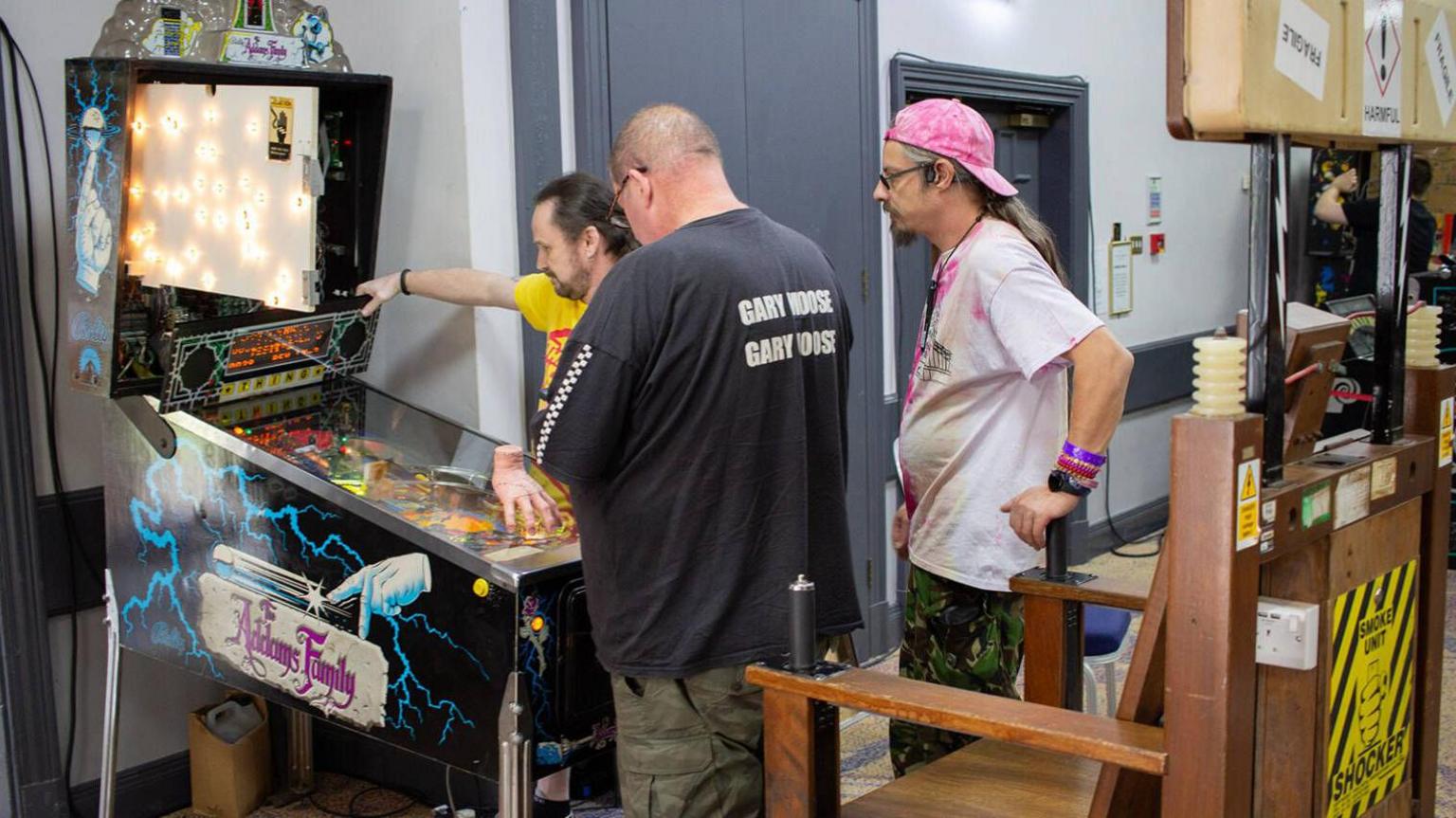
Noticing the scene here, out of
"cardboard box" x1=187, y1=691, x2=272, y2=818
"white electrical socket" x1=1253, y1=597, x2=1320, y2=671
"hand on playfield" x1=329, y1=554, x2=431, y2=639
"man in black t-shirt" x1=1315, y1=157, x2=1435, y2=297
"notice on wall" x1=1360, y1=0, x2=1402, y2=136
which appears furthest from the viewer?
"man in black t-shirt" x1=1315, y1=157, x2=1435, y2=297

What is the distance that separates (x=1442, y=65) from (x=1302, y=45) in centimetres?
56

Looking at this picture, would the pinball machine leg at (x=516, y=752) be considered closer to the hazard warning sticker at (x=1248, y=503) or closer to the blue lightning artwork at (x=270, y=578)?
the blue lightning artwork at (x=270, y=578)

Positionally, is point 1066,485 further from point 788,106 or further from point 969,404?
point 788,106

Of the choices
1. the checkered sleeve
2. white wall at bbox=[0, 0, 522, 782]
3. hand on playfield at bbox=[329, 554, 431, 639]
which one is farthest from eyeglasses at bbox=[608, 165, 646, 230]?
hand on playfield at bbox=[329, 554, 431, 639]

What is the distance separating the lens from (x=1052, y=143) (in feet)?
19.3

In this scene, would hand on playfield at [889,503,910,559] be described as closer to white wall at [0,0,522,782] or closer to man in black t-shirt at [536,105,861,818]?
man in black t-shirt at [536,105,861,818]

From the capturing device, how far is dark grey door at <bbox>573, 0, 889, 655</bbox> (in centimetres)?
373

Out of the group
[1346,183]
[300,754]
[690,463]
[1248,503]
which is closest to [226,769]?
[300,754]

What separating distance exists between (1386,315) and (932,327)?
823mm

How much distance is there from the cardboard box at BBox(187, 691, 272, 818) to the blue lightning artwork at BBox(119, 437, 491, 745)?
534 millimetres

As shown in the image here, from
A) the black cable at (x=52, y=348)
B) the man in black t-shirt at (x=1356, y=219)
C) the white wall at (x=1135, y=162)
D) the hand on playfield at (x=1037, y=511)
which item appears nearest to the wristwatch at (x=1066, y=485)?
the hand on playfield at (x=1037, y=511)

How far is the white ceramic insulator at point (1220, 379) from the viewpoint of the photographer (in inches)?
64.6

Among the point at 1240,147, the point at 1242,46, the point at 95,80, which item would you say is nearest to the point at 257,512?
the point at 95,80

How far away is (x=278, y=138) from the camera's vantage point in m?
2.78
